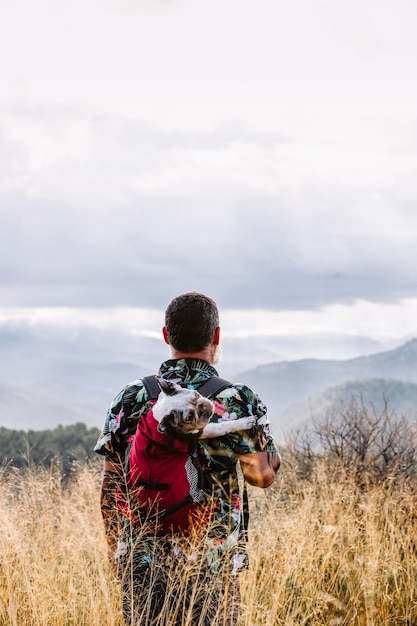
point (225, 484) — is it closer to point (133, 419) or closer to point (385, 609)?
point (133, 419)

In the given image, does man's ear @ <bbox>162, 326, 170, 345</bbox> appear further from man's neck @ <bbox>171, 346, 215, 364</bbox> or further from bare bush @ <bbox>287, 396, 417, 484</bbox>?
bare bush @ <bbox>287, 396, 417, 484</bbox>

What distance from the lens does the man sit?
8.96 feet

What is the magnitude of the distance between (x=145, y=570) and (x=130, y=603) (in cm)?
19

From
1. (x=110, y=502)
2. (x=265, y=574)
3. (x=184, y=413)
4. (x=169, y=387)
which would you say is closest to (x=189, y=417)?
(x=184, y=413)

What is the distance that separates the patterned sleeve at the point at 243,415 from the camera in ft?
8.93

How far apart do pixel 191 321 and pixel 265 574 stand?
3073 millimetres

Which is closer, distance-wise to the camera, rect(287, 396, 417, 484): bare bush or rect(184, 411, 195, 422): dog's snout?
rect(184, 411, 195, 422): dog's snout

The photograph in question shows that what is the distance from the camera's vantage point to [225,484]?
2.76m

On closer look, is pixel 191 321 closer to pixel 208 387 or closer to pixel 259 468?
pixel 208 387

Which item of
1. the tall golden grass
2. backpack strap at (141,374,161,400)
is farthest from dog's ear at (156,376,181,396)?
the tall golden grass

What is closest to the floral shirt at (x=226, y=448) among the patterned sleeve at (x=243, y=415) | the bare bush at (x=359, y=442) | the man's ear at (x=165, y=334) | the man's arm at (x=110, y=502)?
the patterned sleeve at (x=243, y=415)

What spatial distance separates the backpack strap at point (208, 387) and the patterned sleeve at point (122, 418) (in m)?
0.06

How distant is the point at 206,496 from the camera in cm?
269

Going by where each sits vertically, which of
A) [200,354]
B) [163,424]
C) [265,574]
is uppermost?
[200,354]
